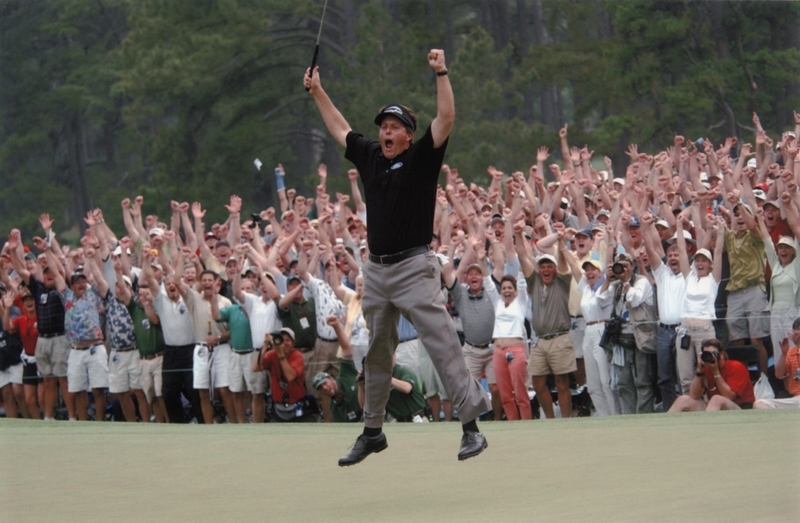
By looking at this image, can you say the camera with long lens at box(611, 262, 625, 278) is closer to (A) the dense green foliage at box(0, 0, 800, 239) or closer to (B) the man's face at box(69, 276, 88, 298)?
(B) the man's face at box(69, 276, 88, 298)

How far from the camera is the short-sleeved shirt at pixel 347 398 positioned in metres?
12.5

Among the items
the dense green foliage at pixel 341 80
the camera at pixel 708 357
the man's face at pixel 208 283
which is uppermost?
the dense green foliage at pixel 341 80

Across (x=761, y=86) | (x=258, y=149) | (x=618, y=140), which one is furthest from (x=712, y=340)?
(x=258, y=149)

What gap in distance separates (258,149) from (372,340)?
25.6 meters

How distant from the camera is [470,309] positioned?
12.6 meters

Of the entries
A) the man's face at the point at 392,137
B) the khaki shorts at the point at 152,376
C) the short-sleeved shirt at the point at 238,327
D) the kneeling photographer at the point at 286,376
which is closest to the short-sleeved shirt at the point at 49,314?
the khaki shorts at the point at 152,376

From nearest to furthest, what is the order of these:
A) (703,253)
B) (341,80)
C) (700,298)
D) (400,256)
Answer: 1. (400,256)
2. (700,298)
3. (703,253)
4. (341,80)

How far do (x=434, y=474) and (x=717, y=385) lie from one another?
Answer: 13.6ft

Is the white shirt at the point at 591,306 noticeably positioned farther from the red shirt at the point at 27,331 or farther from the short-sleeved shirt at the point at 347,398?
the red shirt at the point at 27,331

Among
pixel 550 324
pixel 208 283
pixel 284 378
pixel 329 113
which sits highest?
pixel 329 113

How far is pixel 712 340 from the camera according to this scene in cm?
1098

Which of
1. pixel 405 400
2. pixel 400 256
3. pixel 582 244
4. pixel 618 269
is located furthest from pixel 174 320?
pixel 400 256

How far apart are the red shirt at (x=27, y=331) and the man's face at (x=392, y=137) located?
9551mm

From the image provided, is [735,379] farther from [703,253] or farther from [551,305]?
[551,305]
